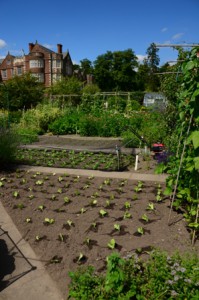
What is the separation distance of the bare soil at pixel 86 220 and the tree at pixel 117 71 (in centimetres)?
4901

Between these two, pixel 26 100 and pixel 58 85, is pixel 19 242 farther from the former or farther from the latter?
pixel 58 85

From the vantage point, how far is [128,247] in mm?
3166

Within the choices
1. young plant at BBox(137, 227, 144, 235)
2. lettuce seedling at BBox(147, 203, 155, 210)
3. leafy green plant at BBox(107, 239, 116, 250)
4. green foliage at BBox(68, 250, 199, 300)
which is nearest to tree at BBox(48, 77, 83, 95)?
lettuce seedling at BBox(147, 203, 155, 210)

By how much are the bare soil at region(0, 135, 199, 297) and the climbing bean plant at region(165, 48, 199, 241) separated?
0.88ft

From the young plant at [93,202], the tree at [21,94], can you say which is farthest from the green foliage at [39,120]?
the young plant at [93,202]

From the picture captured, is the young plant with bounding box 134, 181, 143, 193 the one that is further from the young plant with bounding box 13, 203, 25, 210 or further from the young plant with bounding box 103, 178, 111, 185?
the young plant with bounding box 13, 203, 25, 210

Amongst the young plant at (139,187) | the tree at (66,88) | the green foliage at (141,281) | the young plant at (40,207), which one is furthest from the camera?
the tree at (66,88)

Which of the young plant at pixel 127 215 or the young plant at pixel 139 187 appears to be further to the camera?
the young plant at pixel 139 187

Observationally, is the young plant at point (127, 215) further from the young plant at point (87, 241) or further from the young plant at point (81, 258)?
the young plant at point (81, 258)

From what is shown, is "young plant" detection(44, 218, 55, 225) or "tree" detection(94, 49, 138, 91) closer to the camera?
"young plant" detection(44, 218, 55, 225)

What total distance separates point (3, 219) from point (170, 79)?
473 cm

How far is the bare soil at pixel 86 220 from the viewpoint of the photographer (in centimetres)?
311

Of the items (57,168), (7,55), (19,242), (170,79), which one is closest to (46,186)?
(57,168)

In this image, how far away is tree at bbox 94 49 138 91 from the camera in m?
52.4
